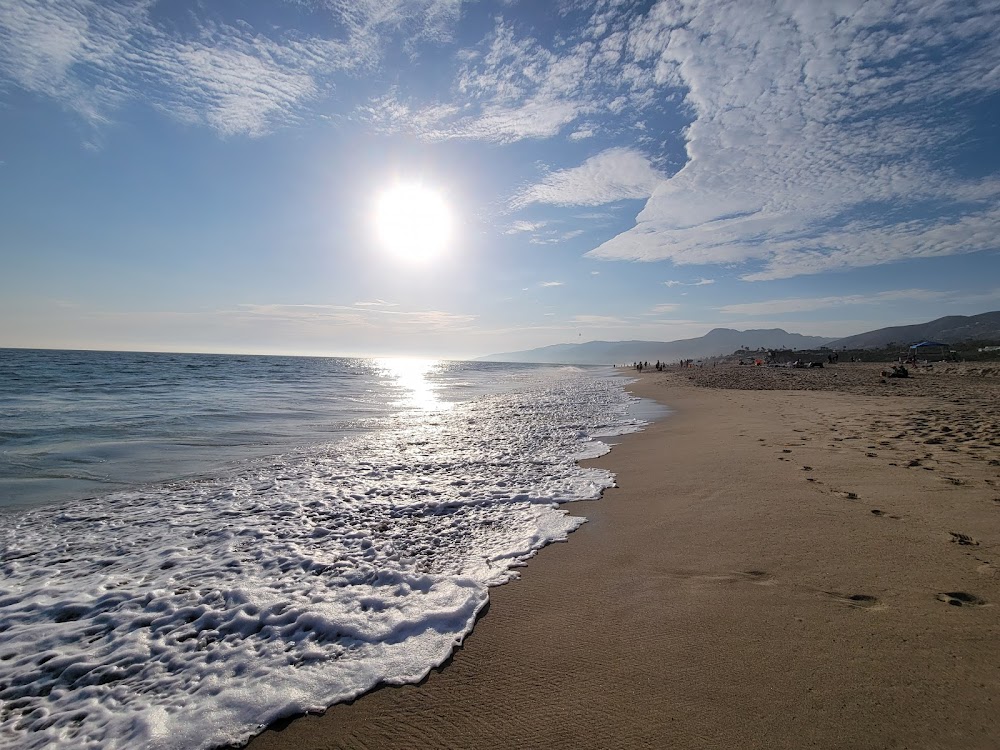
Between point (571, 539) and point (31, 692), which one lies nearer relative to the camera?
point (31, 692)

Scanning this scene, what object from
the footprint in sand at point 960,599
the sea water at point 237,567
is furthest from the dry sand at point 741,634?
the sea water at point 237,567

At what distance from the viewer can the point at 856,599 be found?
138 inches

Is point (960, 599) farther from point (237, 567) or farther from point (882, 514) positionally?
point (237, 567)

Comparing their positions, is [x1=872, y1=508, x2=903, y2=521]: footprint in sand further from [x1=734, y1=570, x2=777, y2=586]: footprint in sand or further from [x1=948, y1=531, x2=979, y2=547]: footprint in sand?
[x1=734, y1=570, x2=777, y2=586]: footprint in sand

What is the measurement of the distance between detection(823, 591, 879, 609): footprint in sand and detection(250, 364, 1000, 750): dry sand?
0.02m

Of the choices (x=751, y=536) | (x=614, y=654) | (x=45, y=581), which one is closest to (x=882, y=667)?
(x=614, y=654)

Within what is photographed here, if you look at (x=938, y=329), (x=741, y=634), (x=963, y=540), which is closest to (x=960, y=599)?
(x=963, y=540)

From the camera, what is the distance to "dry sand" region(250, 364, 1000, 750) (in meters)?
2.46

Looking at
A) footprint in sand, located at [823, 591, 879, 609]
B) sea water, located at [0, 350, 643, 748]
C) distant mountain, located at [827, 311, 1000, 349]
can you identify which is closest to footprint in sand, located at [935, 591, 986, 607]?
footprint in sand, located at [823, 591, 879, 609]

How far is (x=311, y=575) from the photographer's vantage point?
4473 mm

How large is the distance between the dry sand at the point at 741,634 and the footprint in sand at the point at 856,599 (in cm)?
2

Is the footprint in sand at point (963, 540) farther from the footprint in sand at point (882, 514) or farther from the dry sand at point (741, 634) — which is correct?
the footprint in sand at point (882, 514)

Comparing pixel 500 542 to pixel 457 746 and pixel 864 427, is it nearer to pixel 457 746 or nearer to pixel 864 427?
pixel 457 746

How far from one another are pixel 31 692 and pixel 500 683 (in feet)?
10.7
